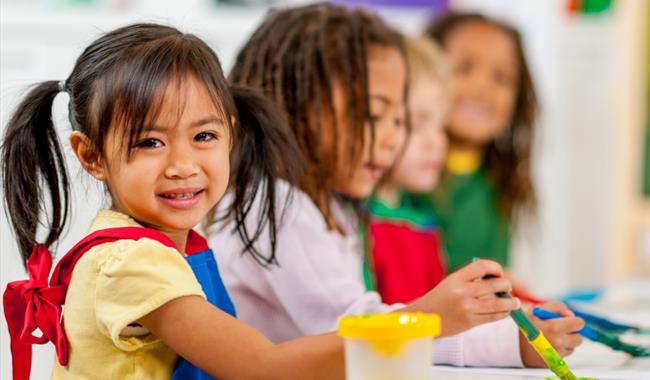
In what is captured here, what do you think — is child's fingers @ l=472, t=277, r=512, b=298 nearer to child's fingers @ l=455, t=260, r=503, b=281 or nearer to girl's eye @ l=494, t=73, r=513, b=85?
child's fingers @ l=455, t=260, r=503, b=281

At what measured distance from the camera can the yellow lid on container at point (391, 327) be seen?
0.61m

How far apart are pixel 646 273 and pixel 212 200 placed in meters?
2.59

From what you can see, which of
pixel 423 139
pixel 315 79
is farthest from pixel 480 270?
pixel 423 139

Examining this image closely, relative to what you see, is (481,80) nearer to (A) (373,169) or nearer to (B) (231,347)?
(A) (373,169)

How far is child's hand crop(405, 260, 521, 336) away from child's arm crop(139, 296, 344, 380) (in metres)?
0.09

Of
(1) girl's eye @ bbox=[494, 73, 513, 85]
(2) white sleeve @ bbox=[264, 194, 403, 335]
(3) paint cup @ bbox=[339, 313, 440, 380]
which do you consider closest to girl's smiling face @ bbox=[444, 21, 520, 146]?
(1) girl's eye @ bbox=[494, 73, 513, 85]

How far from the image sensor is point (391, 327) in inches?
24.2

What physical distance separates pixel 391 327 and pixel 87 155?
0.30m

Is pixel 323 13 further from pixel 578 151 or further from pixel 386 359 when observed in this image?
pixel 578 151

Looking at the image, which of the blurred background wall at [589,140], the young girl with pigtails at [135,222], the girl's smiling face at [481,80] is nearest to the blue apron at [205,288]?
the young girl with pigtails at [135,222]

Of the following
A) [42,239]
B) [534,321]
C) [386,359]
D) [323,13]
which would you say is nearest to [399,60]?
[323,13]

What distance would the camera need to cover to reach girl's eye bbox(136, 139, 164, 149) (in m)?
0.76

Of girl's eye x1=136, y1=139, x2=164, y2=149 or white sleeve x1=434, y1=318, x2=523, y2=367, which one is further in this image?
white sleeve x1=434, y1=318, x2=523, y2=367

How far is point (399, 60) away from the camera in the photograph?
1226mm
